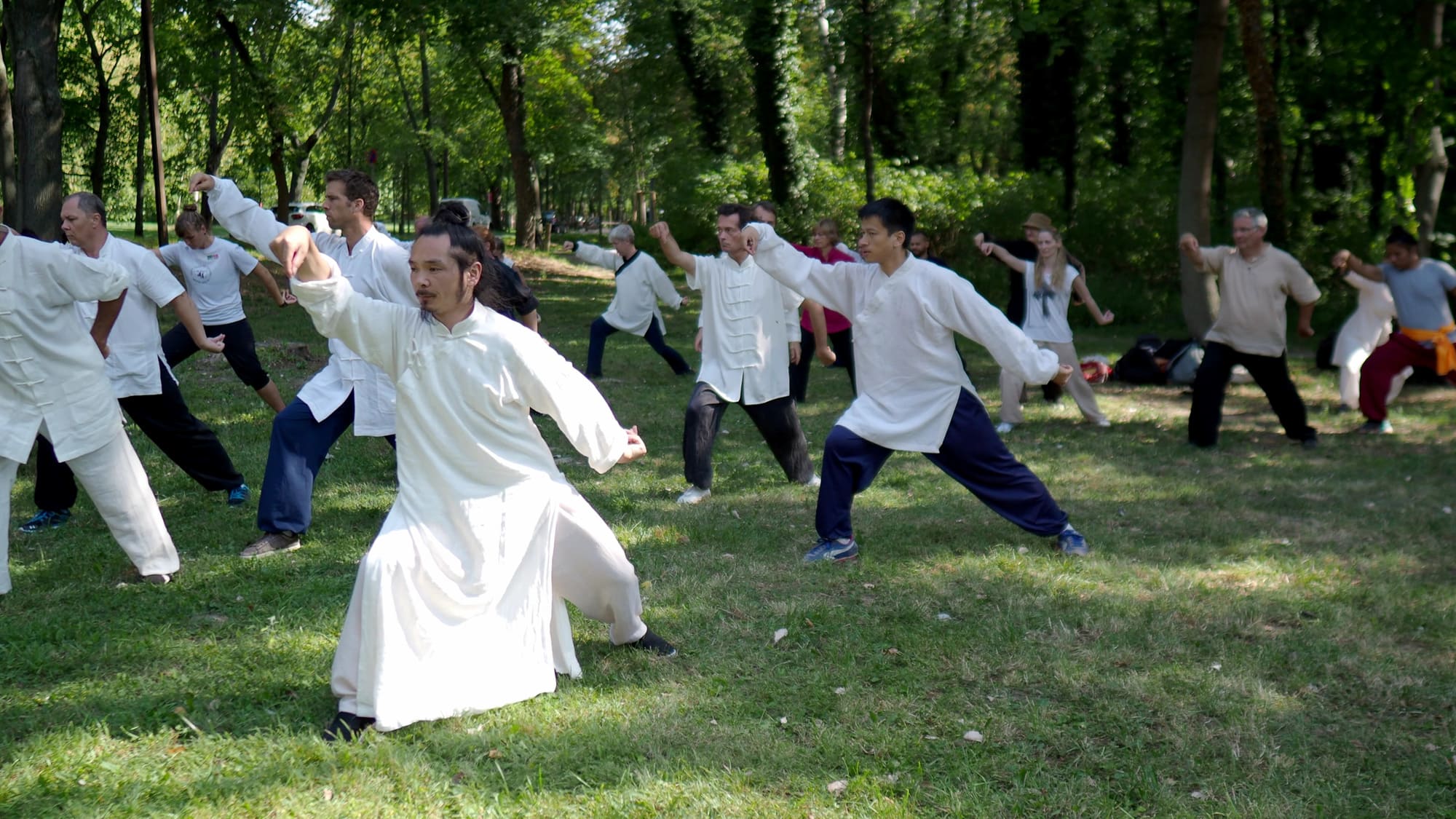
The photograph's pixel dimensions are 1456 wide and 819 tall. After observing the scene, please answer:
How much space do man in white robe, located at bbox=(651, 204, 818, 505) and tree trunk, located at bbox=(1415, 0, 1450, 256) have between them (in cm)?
978

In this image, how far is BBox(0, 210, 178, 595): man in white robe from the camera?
555 cm

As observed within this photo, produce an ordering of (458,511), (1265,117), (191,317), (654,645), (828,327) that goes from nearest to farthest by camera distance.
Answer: (458,511)
(654,645)
(191,317)
(828,327)
(1265,117)

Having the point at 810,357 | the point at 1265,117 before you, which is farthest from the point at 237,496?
the point at 1265,117

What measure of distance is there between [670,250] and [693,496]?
162 centimetres

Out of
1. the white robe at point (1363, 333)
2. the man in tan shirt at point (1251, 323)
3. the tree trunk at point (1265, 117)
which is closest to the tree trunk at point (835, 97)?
the tree trunk at point (1265, 117)

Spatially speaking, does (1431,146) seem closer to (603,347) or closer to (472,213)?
(603,347)

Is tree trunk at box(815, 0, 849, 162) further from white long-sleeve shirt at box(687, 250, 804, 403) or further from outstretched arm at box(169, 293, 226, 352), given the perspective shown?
outstretched arm at box(169, 293, 226, 352)

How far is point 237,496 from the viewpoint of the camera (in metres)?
7.59

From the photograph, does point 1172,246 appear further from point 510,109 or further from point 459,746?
point 459,746

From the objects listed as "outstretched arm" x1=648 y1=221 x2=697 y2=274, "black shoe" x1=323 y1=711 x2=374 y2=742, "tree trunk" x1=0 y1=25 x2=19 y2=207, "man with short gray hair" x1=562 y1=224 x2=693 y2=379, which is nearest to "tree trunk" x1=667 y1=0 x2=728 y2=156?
"man with short gray hair" x1=562 y1=224 x2=693 y2=379

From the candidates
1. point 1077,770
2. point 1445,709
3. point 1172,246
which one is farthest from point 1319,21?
point 1077,770

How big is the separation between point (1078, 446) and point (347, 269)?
6027mm

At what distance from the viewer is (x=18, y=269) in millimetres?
5578

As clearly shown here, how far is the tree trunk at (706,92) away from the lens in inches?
1041
